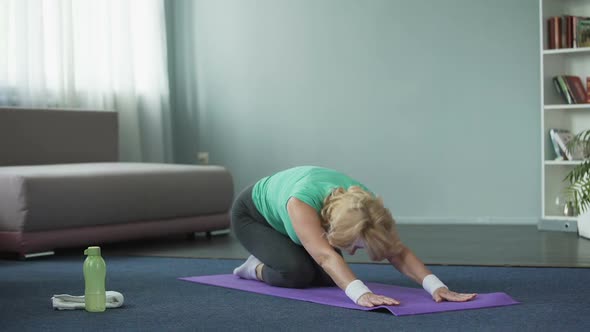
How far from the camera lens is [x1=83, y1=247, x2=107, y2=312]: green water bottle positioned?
9.14 feet

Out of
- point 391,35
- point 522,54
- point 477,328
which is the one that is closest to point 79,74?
point 391,35

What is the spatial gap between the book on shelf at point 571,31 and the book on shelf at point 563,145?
0.50 metres

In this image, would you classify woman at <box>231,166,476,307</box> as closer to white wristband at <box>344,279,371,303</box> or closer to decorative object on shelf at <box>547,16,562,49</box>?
white wristband at <box>344,279,371,303</box>

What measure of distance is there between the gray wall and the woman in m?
2.63

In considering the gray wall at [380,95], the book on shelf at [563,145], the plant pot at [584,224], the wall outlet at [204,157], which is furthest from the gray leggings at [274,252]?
the wall outlet at [204,157]

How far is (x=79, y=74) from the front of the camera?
604 centimetres

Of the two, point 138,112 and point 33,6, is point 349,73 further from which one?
point 33,6

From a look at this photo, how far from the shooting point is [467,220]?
18.7ft

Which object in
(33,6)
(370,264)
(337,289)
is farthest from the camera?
(33,6)

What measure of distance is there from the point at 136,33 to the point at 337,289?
150 inches

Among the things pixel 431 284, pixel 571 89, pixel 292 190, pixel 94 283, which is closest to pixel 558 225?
pixel 571 89

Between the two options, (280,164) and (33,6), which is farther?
(280,164)

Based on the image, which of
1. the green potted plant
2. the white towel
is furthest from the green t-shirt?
the green potted plant

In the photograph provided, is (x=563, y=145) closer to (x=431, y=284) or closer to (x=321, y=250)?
(x=431, y=284)
